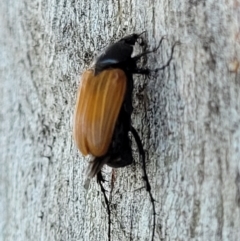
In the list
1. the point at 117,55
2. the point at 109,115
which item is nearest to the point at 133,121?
the point at 109,115

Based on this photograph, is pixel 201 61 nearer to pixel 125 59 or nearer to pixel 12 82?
pixel 125 59

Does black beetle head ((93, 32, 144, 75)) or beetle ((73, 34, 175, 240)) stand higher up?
black beetle head ((93, 32, 144, 75))

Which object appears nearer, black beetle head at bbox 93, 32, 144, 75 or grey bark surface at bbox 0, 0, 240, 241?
grey bark surface at bbox 0, 0, 240, 241

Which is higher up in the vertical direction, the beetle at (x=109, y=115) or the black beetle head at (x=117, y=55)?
the black beetle head at (x=117, y=55)

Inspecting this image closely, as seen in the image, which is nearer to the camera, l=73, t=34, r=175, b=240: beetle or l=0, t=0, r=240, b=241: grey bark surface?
l=0, t=0, r=240, b=241: grey bark surface

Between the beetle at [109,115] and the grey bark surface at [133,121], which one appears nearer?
the grey bark surface at [133,121]
